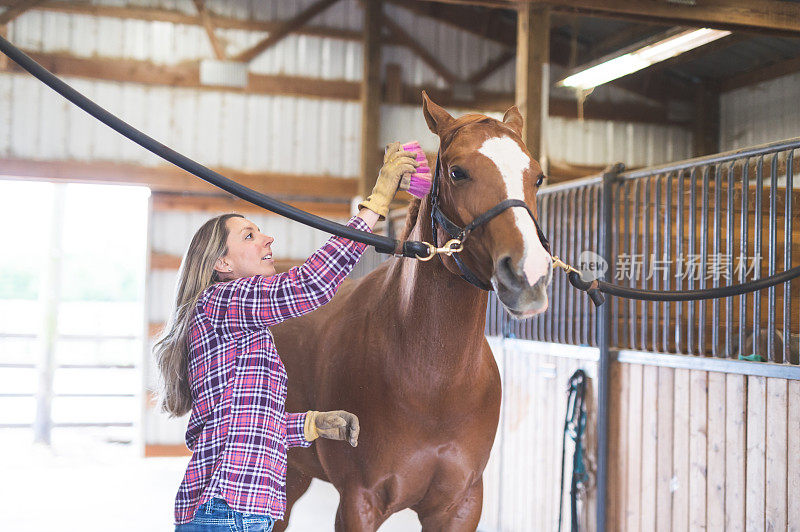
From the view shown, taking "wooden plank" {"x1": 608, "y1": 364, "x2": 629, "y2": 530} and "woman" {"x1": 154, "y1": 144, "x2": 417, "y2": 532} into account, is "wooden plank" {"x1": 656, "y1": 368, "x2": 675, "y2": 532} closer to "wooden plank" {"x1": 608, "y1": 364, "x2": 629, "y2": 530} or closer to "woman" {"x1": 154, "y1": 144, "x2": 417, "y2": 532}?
"wooden plank" {"x1": 608, "y1": 364, "x2": 629, "y2": 530}

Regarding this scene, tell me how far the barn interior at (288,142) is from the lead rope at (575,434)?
0.11 meters

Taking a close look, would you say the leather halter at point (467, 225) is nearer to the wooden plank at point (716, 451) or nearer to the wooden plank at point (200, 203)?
the wooden plank at point (716, 451)

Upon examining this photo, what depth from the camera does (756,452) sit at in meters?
2.45

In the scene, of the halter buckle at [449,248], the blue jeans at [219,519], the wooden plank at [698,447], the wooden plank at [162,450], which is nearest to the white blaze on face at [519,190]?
the halter buckle at [449,248]

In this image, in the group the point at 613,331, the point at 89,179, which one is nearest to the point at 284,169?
the point at 89,179

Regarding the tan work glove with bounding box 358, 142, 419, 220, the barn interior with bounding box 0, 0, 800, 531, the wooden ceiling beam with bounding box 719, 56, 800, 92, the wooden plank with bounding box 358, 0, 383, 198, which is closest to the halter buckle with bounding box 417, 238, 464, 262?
the tan work glove with bounding box 358, 142, 419, 220

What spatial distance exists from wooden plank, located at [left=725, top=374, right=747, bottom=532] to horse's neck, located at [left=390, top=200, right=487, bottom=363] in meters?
1.37

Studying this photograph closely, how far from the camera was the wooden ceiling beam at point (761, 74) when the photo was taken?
281 inches

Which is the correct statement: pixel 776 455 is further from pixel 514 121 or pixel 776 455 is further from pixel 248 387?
pixel 248 387

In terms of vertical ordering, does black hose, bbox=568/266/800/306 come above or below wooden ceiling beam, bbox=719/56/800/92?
below

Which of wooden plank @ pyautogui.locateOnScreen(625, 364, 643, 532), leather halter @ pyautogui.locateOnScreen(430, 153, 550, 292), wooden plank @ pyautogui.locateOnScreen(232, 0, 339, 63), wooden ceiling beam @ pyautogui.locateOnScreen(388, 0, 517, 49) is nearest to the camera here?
leather halter @ pyautogui.locateOnScreen(430, 153, 550, 292)

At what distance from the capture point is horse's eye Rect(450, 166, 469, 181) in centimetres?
144

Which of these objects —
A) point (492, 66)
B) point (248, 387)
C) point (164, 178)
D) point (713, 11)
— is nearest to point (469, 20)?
point (492, 66)

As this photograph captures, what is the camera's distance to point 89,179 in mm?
7043
